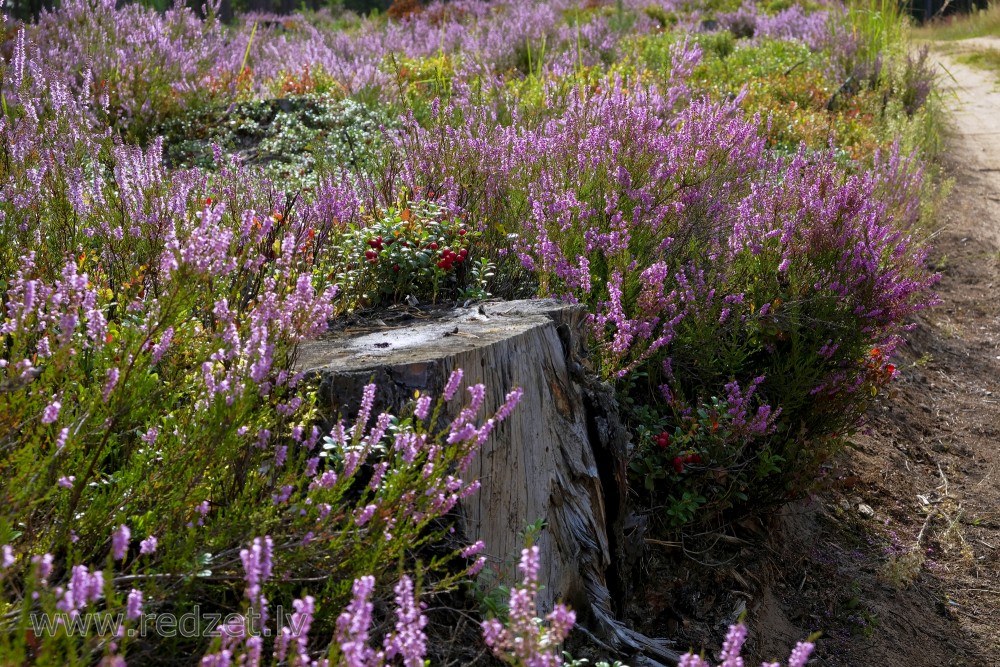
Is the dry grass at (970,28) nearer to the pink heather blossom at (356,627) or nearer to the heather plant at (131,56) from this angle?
the heather plant at (131,56)

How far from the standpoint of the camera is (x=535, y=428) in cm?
252

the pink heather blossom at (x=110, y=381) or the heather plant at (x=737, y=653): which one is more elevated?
the pink heather blossom at (x=110, y=381)

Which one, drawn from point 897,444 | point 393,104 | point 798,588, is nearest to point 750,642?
point 798,588

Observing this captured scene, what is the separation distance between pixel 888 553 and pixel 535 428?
220 centimetres

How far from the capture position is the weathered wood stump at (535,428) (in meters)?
2.26

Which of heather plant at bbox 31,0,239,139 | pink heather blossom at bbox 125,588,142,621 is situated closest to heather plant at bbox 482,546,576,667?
pink heather blossom at bbox 125,588,142,621

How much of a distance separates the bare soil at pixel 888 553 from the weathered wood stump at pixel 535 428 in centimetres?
53

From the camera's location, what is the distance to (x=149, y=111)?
685 centimetres

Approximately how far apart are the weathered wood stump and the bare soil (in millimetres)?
534

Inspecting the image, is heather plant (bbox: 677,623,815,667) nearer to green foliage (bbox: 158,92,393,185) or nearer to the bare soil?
the bare soil

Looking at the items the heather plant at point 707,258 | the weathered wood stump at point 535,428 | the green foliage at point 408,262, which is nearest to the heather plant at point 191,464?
the weathered wood stump at point 535,428

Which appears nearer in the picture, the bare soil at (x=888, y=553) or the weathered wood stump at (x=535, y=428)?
the weathered wood stump at (x=535, y=428)

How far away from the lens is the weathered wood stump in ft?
7.43

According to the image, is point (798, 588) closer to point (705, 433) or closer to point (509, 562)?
point (705, 433)
